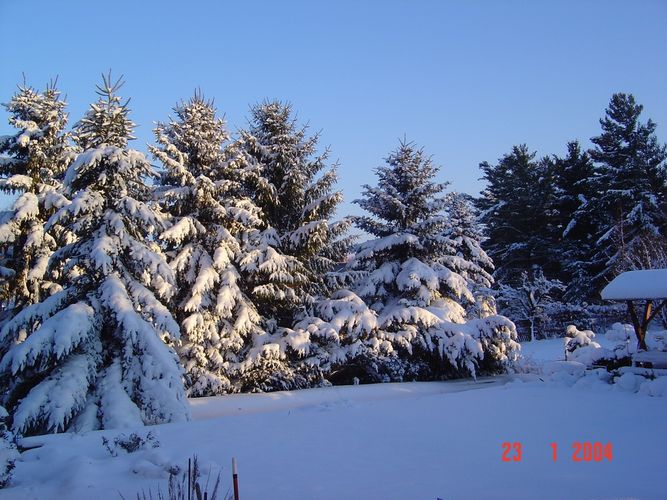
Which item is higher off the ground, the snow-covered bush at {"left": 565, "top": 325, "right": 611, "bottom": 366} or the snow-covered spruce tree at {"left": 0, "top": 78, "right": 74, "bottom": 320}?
the snow-covered spruce tree at {"left": 0, "top": 78, "right": 74, "bottom": 320}

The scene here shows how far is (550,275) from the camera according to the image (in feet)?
113

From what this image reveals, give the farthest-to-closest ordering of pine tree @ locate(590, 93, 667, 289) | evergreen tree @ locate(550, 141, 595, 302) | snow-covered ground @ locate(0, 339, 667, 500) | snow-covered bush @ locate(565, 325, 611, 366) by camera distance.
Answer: evergreen tree @ locate(550, 141, 595, 302)
pine tree @ locate(590, 93, 667, 289)
snow-covered bush @ locate(565, 325, 611, 366)
snow-covered ground @ locate(0, 339, 667, 500)

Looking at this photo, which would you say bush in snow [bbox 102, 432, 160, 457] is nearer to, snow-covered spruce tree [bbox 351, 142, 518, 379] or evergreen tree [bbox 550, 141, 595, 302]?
snow-covered spruce tree [bbox 351, 142, 518, 379]

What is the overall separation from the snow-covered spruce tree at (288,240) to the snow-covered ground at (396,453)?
21.5ft

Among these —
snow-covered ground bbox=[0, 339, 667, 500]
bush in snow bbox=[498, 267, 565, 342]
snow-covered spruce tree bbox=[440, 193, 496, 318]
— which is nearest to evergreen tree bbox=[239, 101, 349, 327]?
snow-covered spruce tree bbox=[440, 193, 496, 318]

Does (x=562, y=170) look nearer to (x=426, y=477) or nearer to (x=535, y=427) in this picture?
(x=535, y=427)

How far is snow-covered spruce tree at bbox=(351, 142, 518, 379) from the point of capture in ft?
56.6

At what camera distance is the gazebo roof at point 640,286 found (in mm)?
12602

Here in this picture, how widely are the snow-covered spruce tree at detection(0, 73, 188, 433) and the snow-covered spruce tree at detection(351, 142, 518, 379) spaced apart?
8.92 m

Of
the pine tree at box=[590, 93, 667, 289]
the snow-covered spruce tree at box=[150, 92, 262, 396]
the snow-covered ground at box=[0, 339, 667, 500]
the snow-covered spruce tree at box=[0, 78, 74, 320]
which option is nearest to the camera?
the snow-covered ground at box=[0, 339, 667, 500]

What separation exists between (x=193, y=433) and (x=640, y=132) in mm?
34188

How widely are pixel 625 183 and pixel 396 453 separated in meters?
30.3

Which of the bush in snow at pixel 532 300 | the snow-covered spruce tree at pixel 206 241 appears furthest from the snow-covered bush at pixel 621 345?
the snow-covered spruce tree at pixel 206 241

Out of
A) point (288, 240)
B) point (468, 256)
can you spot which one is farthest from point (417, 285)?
point (468, 256)
